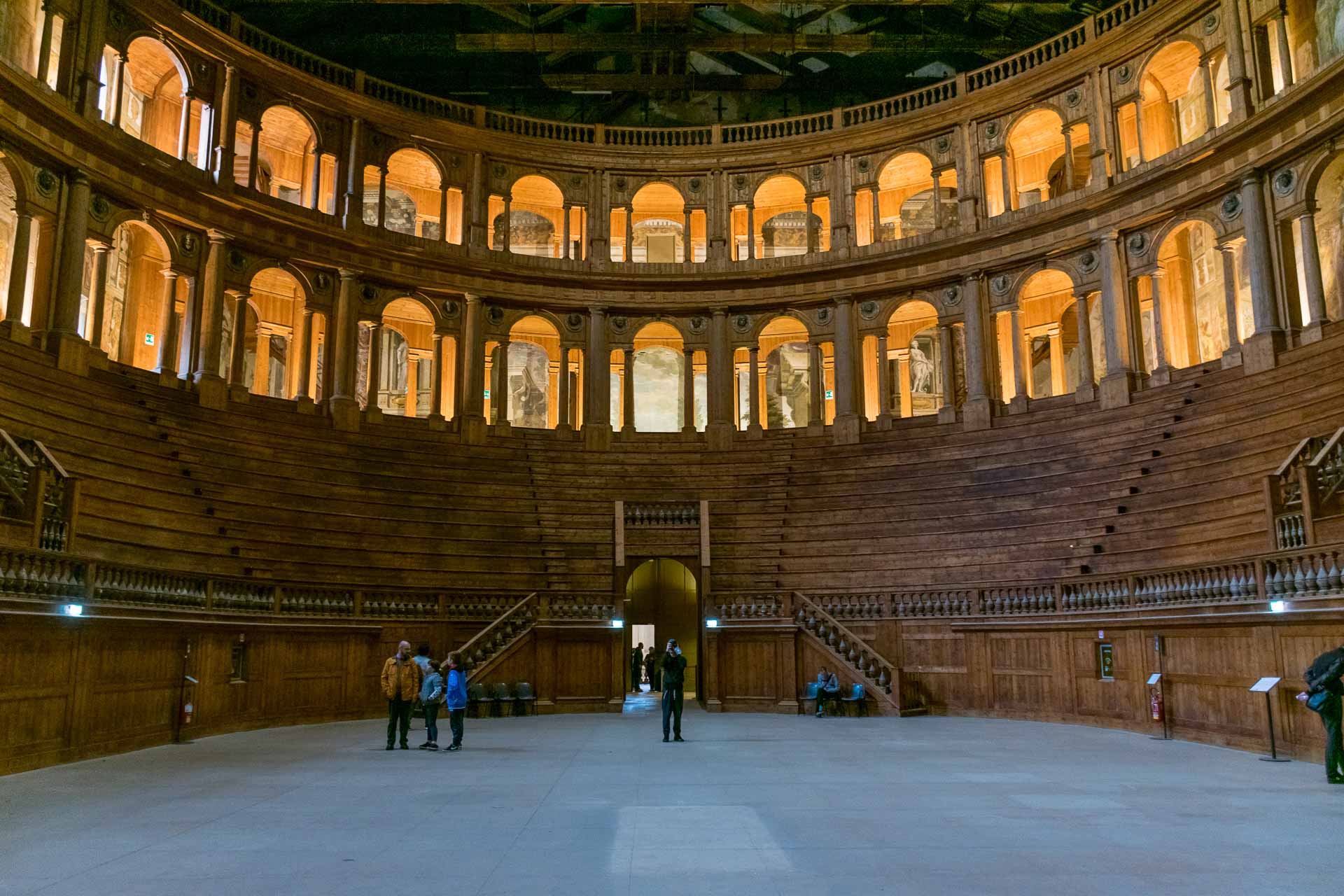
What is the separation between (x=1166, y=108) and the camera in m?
28.1

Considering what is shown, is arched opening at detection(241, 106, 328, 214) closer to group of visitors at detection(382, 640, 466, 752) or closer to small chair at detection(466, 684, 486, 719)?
small chair at detection(466, 684, 486, 719)

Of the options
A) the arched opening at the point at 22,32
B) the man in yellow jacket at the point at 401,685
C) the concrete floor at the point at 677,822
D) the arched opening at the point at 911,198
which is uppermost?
the arched opening at the point at 911,198

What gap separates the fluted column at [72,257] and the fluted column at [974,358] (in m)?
22.0

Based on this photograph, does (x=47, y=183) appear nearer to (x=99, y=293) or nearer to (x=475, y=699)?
(x=99, y=293)

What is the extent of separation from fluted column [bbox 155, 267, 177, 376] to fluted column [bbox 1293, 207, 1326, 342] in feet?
85.1

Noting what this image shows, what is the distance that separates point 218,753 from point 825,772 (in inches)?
328

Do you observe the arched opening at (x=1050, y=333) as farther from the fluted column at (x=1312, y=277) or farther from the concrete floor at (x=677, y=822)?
the concrete floor at (x=677, y=822)

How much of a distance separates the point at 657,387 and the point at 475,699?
61.1 ft

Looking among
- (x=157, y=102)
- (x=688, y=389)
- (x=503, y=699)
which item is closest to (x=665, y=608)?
(x=688, y=389)

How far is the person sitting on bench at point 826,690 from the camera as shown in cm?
2034

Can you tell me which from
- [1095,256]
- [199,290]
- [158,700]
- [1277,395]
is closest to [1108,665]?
[1277,395]

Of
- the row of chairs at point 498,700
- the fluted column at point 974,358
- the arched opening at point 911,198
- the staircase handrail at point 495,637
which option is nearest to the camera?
the row of chairs at point 498,700

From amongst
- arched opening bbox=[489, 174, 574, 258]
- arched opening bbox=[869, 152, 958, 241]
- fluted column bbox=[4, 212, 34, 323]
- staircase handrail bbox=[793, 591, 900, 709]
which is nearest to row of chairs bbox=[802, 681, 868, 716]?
staircase handrail bbox=[793, 591, 900, 709]

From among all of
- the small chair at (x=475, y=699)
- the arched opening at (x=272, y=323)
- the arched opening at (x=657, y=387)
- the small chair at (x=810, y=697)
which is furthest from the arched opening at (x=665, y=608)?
the arched opening at (x=272, y=323)
